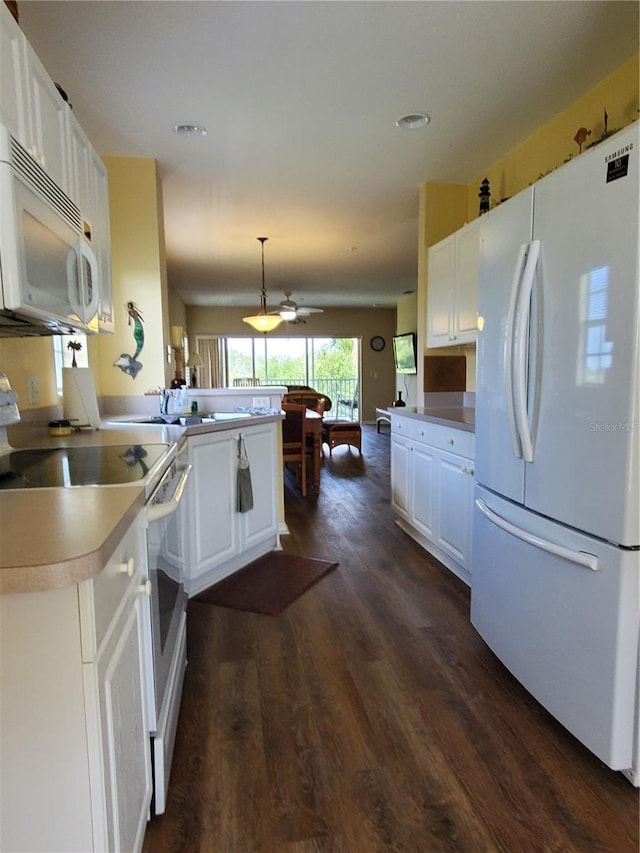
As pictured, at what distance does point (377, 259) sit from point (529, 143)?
323 cm

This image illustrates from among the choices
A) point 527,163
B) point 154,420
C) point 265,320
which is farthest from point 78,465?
point 265,320

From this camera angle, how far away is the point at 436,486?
293 cm

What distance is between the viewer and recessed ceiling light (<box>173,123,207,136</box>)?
2717mm

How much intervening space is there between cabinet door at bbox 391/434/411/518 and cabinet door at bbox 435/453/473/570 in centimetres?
53

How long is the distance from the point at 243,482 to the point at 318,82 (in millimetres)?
2105

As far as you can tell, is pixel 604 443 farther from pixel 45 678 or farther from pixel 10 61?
pixel 10 61

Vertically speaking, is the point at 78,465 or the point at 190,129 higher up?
the point at 190,129

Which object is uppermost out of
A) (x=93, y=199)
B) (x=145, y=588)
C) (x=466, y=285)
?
(x=93, y=199)

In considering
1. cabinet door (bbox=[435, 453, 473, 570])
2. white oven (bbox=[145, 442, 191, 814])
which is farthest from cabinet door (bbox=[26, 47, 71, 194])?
cabinet door (bbox=[435, 453, 473, 570])

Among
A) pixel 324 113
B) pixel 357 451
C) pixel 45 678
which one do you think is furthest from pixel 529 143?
pixel 357 451

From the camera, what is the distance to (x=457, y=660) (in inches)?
78.0

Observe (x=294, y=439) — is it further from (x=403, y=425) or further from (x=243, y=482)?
(x=243, y=482)

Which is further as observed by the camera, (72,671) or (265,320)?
(265,320)

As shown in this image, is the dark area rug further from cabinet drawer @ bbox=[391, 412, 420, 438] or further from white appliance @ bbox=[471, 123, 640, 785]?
white appliance @ bbox=[471, 123, 640, 785]
